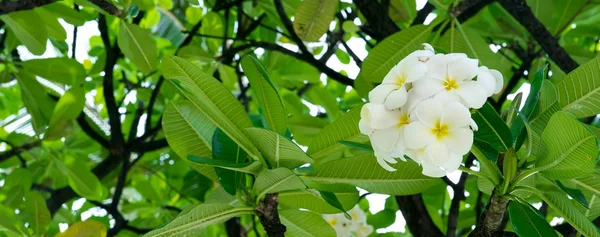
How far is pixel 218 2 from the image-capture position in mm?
1847

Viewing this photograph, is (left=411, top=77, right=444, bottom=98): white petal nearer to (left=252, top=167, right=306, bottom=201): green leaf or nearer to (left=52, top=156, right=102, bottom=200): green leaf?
(left=252, top=167, right=306, bottom=201): green leaf

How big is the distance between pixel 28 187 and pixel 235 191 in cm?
105

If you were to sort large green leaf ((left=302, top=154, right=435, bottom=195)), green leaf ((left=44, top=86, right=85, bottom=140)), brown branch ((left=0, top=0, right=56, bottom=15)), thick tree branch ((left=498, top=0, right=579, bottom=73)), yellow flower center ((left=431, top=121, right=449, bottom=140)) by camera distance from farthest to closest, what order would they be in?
Answer: green leaf ((left=44, top=86, right=85, bottom=140)) < thick tree branch ((left=498, top=0, right=579, bottom=73)) < brown branch ((left=0, top=0, right=56, bottom=15)) < large green leaf ((left=302, top=154, right=435, bottom=195)) < yellow flower center ((left=431, top=121, right=449, bottom=140))

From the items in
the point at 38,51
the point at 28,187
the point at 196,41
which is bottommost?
the point at 28,187

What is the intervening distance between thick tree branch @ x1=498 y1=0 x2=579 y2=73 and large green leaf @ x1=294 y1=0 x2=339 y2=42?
30 cm

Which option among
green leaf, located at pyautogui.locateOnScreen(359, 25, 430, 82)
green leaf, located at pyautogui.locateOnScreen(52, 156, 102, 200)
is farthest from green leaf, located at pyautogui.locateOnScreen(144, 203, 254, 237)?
green leaf, located at pyautogui.locateOnScreen(52, 156, 102, 200)

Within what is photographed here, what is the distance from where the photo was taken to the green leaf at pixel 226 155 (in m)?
0.89

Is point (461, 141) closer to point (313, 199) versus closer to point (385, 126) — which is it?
point (385, 126)

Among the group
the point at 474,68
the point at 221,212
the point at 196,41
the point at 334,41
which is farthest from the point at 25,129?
the point at 474,68

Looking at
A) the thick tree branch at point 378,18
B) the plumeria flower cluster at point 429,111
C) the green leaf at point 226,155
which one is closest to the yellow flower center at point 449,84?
the plumeria flower cluster at point 429,111

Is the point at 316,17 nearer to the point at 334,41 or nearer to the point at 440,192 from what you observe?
the point at 334,41

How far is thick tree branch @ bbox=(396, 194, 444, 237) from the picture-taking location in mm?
1396

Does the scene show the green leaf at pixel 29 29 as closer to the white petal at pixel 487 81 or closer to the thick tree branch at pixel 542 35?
the thick tree branch at pixel 542 35

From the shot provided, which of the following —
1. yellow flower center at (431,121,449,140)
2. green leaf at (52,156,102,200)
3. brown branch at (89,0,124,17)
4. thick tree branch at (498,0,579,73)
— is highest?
thick tree branch at (498,0,579,73)
